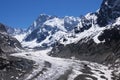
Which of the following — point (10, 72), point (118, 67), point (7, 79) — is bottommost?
point (7, 79)

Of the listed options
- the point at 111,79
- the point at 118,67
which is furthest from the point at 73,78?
the point at 118,67

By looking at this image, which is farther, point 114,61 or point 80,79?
point 114,61

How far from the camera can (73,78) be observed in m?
137

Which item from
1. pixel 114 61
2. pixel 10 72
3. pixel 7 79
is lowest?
pixel 7 79

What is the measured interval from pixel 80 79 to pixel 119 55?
2740 inches

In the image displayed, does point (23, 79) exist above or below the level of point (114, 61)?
below

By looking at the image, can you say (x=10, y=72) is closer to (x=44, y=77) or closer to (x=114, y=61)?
(x=44, y=77)

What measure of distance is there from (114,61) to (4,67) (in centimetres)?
6784

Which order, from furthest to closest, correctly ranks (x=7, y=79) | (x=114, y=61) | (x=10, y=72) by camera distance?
(x=114, y=61) → (x=10, y=72) → (x=7, y=79)

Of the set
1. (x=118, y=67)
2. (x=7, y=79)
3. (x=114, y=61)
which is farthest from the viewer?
(x=114, y=61)

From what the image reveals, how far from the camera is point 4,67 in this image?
5881 inches

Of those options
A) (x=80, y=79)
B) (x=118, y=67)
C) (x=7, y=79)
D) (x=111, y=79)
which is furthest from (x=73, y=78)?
(x=118, y=67)

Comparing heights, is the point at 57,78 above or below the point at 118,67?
below

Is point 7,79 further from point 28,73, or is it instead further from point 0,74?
point 28,73
